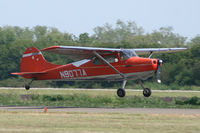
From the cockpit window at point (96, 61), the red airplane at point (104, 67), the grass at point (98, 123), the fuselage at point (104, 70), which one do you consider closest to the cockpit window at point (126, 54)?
the red airplane at point (104, 67)

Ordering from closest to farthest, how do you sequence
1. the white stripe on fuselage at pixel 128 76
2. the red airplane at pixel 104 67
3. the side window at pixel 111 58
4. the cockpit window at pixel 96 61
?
the red airplane at pixel 104 67, the white stripe on fuselage at pixel 128 76, the side window at pixel 111 58, the cockpit window at pixel 96 61

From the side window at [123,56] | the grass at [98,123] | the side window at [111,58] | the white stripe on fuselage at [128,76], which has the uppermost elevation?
the side window at [123,56]

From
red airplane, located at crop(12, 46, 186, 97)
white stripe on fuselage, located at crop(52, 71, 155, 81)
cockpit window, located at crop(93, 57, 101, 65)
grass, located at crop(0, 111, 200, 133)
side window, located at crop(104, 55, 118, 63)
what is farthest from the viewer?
cockpit window, located at crop(93, 57, 101, 65)

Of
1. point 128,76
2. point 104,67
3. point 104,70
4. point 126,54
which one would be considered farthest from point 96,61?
point 128,76

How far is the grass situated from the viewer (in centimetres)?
1348

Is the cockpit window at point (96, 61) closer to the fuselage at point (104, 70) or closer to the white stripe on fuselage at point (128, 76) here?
the fuselage at point (104, 70)

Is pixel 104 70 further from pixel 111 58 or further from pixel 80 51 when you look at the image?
pixel 80 51

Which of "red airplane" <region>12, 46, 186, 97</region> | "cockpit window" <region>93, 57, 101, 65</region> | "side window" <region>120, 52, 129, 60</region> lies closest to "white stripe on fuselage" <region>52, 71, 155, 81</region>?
"red airplane" <region>12, 46, 186, 97</region>

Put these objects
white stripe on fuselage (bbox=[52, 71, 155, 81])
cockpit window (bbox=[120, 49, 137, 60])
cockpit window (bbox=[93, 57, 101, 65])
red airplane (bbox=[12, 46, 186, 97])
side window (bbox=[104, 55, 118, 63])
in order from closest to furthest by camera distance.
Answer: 1. red airplane (bbox=[12, 46, 186, 97])
2. white stripe on fuselage (bbox=[52, 71, 155, 81])
3. cockpit window (bbox=[120, 49, 137, 60])
4. side window (bbox=[104, 55, 118, 63])
5. cockpit window (bbox=[93, 57, 101, 65])

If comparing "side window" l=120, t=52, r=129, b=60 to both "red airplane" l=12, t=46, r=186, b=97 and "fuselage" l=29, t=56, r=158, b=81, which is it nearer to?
"red airplane" l=12, t=46, r=186, b=97

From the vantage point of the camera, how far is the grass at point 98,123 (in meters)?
13.5

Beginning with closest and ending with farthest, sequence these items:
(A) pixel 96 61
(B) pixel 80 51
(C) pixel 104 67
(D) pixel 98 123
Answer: (D) pixel 98 123, (B) pixel 80 51, (C) pixel 104 67, (A) pixel 96 61

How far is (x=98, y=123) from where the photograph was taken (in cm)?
1508

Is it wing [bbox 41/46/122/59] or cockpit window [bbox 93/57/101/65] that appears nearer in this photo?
wing [bbox 41/46/122/59]
